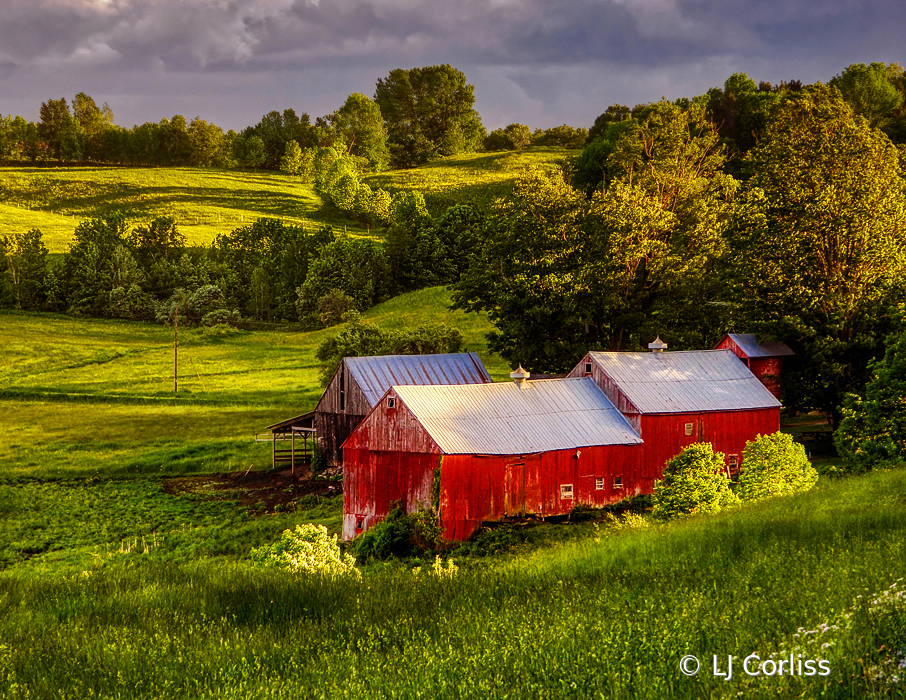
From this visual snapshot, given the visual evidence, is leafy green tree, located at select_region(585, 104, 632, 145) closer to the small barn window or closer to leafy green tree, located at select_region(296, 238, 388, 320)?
leafy green tree, located at select_region(296, 238, 388, 320)

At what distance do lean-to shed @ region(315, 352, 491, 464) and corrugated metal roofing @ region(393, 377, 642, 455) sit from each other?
889cm

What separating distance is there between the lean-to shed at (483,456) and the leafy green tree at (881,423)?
7708 mm

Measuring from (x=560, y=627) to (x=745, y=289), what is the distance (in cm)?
3628

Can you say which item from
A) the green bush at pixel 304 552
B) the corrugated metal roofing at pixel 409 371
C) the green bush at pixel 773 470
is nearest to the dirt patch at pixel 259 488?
the corrugated metal roofing at pixel 409 371

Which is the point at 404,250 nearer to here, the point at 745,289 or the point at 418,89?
the point at 745,289

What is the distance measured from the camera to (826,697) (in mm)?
5531

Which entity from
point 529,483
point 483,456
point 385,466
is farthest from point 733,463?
point 385,466

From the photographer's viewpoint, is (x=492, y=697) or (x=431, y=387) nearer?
(x=492, y=697)

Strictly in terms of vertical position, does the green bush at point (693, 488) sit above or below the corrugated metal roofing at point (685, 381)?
below

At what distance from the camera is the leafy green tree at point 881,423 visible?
26.8 metres

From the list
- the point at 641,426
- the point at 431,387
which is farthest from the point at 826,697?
the point at 641,426

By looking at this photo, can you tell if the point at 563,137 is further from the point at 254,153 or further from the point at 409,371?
the point at 409,371

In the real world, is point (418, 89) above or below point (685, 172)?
above

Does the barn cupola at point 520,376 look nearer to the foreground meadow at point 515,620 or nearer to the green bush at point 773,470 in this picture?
the green bush at point 773,470
